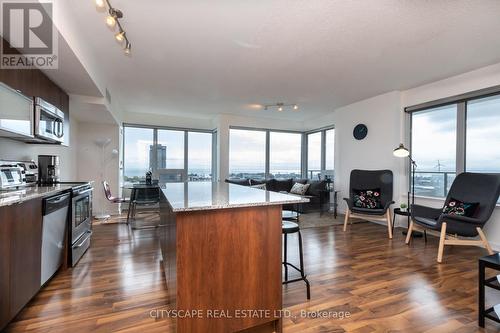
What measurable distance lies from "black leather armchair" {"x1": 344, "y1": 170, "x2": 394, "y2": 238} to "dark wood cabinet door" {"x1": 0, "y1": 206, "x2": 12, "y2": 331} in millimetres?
4245

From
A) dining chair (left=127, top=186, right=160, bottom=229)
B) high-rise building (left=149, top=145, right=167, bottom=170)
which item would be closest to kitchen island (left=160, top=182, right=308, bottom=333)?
dining chair (left=127, top=186, right=160, bottom=229)

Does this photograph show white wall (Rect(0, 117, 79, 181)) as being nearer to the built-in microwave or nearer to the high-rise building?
the built-in microwave

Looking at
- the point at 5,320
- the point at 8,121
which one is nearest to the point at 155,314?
the point at 5,320

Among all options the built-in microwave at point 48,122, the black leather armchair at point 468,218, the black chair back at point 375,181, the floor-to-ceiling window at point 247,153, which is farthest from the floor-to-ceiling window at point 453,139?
the built-in microwave at point 48,122

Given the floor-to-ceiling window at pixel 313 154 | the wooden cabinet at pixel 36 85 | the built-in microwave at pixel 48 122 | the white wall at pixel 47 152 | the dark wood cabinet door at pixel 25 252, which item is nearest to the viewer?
the dark wood cabinet door at pixel 25 252

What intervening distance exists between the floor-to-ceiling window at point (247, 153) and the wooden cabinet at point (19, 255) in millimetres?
4959

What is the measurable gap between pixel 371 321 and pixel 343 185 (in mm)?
4129

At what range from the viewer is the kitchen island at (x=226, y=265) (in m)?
1.46

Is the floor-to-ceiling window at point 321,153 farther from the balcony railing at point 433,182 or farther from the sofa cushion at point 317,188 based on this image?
the balcony railing at point 433,182

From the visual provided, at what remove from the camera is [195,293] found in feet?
4.85

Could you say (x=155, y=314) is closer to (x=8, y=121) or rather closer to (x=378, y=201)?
(x=8, y=121)

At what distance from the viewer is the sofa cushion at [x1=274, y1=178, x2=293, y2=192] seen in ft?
21.5

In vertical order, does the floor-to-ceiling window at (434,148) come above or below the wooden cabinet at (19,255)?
above
